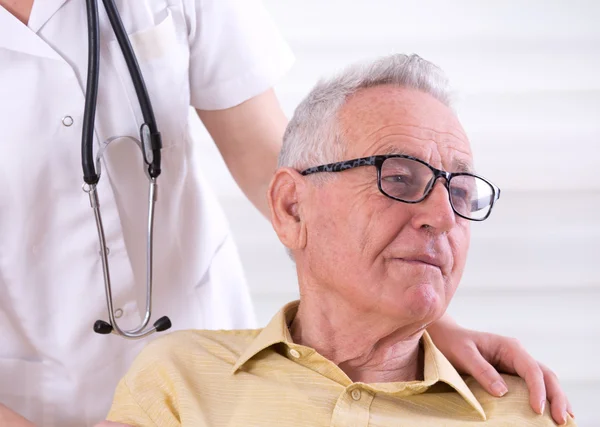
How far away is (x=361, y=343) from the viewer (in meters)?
1.39

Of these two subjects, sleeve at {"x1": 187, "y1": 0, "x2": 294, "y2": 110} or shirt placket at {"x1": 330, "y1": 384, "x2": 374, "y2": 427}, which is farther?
sleeve at {"x1": 187, "y1": 0, "x2": 294, "y2": 110}

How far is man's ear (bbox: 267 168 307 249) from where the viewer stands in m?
1.41

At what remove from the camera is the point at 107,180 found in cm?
151

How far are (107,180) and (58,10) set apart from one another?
0.31m

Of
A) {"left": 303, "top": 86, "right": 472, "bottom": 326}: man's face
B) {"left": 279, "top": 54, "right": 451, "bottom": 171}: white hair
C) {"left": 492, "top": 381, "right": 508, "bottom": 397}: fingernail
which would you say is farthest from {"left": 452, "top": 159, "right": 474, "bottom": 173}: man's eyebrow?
{"left": 492, "top": 381, "right": 508, "bottom": 397}: fingernail

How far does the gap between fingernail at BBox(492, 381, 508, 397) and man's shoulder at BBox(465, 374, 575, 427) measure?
0.01 metres

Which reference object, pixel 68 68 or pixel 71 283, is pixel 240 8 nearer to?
pixel 68 68

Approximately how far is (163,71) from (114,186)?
0.77ft

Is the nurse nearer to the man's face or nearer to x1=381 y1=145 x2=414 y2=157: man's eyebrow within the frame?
the man's face

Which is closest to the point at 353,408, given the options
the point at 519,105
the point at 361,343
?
the point at 361,343

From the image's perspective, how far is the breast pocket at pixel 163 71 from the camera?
1.53 meters

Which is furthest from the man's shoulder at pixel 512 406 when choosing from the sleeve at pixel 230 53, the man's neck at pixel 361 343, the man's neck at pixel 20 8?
the man's neck at pixel 20 8

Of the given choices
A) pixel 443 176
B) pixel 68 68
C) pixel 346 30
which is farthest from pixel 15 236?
pixel 346 30

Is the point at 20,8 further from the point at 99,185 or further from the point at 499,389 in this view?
the point at 499,389
